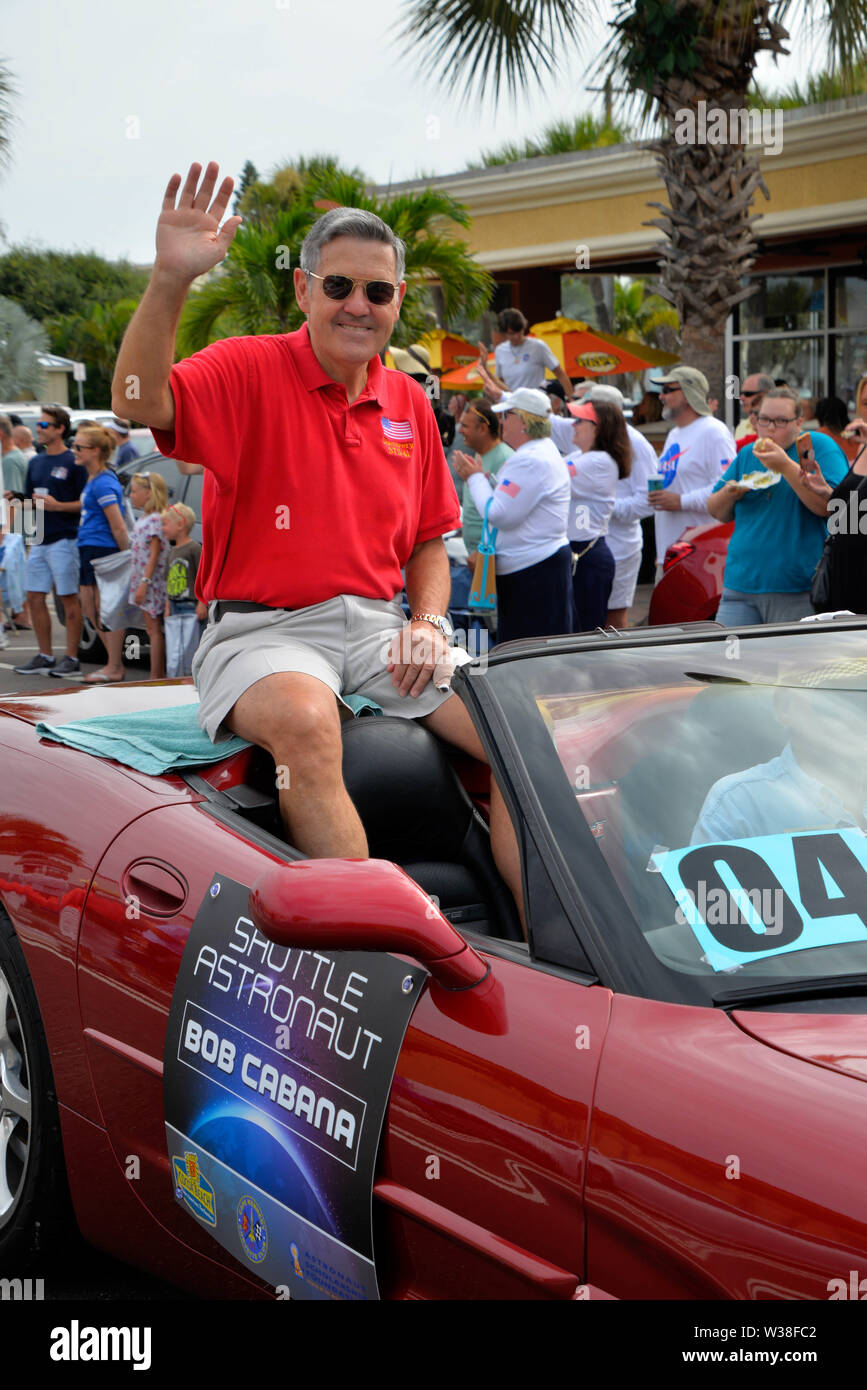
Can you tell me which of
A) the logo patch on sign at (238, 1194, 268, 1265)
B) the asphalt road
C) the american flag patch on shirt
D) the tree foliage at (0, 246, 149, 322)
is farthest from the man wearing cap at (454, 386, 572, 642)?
the tree foliage at (0, 246, 149, 322)

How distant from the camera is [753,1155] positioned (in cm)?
149

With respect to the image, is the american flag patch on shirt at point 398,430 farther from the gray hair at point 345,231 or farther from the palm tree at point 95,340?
the palm tree at point 95,340

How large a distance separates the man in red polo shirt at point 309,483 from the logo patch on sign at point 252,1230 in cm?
96

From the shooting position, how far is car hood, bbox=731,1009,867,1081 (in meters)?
1.56

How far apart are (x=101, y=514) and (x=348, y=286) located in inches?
272

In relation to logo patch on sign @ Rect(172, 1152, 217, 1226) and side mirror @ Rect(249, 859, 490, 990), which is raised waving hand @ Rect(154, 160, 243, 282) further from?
logo patch on sign @ Rect(172, 1152, 217, 1226)

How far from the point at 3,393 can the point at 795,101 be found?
1944 centimetres

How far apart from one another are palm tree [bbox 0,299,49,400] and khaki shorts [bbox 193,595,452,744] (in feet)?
99.2

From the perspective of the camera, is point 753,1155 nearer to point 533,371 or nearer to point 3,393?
point 533,371

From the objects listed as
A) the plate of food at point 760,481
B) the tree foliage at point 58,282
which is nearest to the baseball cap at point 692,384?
the plate of food at point 760,481

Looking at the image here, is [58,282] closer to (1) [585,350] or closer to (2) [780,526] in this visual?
(1) [585,350]

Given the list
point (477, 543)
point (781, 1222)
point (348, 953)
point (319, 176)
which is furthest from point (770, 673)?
point (319, 176)

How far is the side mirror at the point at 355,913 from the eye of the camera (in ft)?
5.60

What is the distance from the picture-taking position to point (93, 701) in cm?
315
